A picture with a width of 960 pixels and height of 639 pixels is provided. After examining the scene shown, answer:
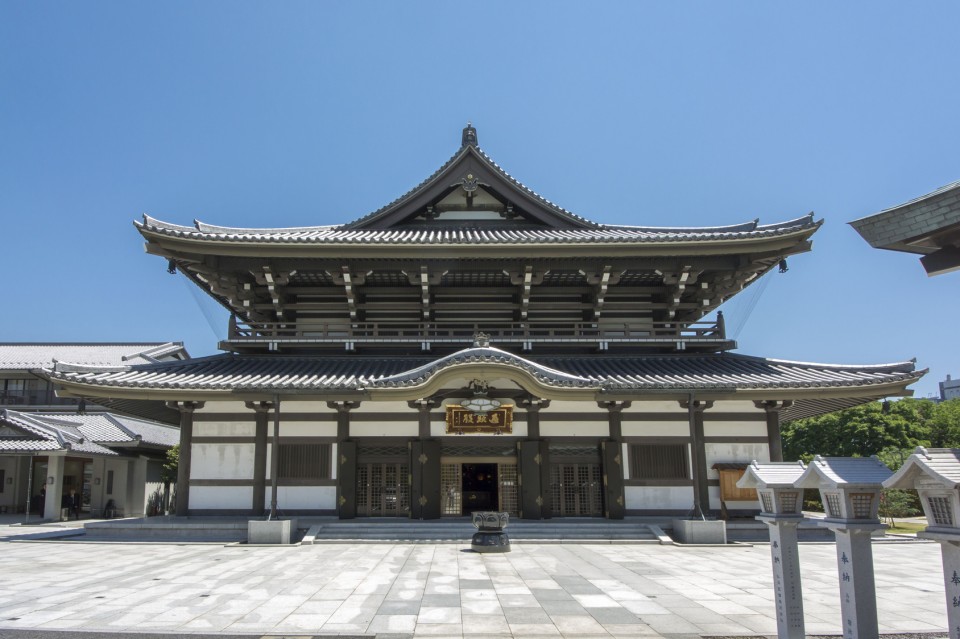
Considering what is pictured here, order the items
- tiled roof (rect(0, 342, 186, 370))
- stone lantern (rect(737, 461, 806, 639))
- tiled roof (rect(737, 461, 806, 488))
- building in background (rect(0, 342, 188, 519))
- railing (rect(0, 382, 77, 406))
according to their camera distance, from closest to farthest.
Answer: stone lantern (rect(737, 461, 806, 639)) → tiled roof (rect(737, 461, 806, 488)) → building in background (rect(0, 342, 188, 519)) → railing (rect(0, 382, 77, 406)) → tiled roof (rect(0, 342, 186, 370))

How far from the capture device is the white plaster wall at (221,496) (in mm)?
18688

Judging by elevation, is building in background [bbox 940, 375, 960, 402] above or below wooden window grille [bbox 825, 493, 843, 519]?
above

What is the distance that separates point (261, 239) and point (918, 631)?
17.7 meters

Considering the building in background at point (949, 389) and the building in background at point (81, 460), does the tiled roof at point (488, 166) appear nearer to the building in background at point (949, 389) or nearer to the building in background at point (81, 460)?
the building in background at point (81, 460)

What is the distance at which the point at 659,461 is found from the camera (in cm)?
1895

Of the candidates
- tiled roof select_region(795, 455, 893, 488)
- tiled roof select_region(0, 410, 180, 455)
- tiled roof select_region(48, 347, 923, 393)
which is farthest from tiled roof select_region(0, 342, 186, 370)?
tiled roof select_region(795, 455, 893, 488)

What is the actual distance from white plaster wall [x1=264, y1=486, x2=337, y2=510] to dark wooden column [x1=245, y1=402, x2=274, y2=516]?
0.20 m

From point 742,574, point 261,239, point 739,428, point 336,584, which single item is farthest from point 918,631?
point 261,239

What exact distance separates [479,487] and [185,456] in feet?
30.7

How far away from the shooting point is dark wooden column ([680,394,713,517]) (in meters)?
17.6

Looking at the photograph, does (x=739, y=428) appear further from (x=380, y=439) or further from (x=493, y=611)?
(x=493, y=611)

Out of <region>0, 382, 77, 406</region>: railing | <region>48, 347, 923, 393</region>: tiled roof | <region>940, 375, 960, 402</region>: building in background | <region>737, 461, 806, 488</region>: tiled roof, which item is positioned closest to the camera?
<region>737, 461, 806, 488</region>: tiled roof

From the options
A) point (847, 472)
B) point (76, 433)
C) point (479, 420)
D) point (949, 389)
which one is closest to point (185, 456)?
point (479, 420)

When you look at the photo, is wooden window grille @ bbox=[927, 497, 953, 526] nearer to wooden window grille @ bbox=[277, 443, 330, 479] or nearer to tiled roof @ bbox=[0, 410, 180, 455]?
wooden window grille @ bbox=[277, 443, 330, 479]
